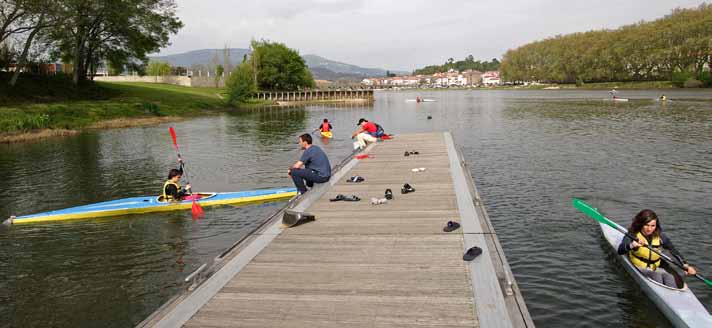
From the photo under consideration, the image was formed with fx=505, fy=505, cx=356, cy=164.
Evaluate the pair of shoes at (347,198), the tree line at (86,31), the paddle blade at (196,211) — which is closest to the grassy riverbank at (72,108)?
the tree line at (86,31)

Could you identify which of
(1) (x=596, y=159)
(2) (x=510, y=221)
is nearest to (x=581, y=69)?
(1) (x=596, y=159)

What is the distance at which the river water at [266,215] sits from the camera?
32.8 feet

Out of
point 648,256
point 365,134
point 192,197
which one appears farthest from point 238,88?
point 648,256

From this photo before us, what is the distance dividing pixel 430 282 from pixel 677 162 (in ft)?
66.5

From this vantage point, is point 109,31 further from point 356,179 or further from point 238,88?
point 356,179

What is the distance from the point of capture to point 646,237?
9570 millimetres

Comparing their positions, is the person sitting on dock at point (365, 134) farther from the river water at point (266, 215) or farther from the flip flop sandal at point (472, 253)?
the flip flop sandal at point (472, 253)

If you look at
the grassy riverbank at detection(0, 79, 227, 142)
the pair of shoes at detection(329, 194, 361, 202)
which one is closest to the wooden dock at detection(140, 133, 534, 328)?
the pair of shoes at detection(329, 194, 361, 202)

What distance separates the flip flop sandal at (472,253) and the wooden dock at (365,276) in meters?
0.08

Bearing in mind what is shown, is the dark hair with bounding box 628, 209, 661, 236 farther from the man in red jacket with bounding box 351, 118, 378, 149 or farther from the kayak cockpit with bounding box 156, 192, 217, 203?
the man in red jacket with bounding box 351, 118, 378, 149

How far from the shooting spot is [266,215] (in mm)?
16016

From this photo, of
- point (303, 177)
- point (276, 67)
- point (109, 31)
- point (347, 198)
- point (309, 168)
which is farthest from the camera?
point (276, 67)

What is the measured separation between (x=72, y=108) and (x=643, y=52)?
124114mm

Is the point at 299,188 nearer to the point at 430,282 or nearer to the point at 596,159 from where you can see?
the point at 430,282
